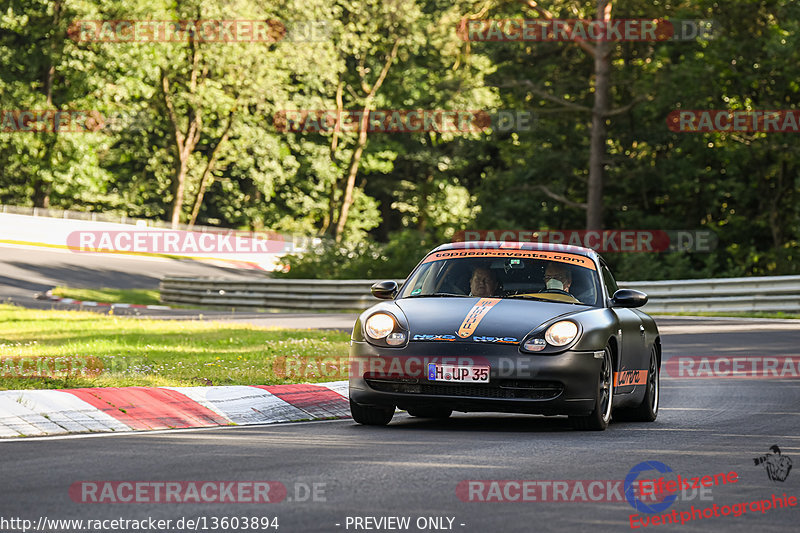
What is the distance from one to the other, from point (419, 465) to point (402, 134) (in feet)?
214

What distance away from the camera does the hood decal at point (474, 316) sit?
9.07 m

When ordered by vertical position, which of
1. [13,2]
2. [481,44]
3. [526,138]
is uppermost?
[13,2]

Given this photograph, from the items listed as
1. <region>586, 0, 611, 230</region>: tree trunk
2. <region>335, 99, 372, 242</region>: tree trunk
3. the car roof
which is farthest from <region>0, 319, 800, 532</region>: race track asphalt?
<region>335, 99, 372, 242</region>: tree trunk

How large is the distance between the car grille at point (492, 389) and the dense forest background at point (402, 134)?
24.0 metres

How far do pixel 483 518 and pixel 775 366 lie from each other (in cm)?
1092

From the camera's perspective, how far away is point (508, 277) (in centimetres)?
1028

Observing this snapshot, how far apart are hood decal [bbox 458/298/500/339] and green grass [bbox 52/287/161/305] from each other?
26.2 metres

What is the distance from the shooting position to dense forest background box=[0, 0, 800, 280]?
35.2 metres

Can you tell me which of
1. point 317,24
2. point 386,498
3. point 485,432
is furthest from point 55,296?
point 317,24

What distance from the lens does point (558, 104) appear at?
3794 centimetres

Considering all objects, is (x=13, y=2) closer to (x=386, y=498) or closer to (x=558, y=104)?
(x=558, y=104)

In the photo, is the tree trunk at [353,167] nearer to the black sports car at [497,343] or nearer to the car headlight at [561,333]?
the black sports car at [497,343]

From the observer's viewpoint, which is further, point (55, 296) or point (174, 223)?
point (174, 223)

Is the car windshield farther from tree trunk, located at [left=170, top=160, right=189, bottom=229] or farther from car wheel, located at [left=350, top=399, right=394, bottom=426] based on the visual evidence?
tree trunk, located at [left=170, top=160, right=189, bottom=229]
